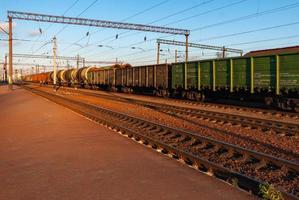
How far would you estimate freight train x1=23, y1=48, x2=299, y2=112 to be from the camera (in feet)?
55.9

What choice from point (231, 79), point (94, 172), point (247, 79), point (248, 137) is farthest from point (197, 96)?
point (94, 172)

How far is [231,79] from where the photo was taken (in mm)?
20406

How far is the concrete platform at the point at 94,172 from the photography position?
542 cm

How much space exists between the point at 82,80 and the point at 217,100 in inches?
1281

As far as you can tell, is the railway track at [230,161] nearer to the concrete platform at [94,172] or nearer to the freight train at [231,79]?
the concrete platform at [94,172]

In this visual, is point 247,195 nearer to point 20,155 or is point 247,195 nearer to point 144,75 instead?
point 20,155

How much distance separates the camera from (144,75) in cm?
3247

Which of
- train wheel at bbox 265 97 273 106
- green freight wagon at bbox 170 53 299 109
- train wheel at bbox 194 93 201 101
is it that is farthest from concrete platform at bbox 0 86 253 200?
train wheel at bbox 194 93 201 101

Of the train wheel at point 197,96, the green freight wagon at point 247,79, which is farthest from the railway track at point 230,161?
the train wheel at point 197,96

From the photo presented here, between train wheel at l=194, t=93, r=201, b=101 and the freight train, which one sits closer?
the freight train

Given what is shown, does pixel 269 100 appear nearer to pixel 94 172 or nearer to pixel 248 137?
pixel 248 137

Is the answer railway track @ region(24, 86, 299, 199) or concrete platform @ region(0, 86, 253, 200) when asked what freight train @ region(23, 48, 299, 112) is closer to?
railway track @ region(24, 86, 299, 199)

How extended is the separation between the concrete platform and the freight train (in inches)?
381

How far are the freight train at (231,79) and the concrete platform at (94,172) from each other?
969 cm
